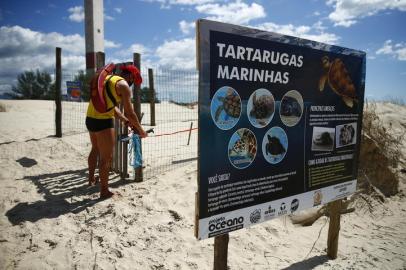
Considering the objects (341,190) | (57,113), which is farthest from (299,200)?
(57,113)

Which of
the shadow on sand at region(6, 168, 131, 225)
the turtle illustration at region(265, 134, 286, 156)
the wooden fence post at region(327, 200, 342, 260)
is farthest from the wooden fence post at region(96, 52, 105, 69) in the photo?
the wooden fence post at region(327, 200, 342, 260)

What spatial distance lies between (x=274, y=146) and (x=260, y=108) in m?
0.40

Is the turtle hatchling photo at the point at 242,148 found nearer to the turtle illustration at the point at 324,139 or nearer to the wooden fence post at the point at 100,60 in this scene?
the turtle illustration at the point at 324,139

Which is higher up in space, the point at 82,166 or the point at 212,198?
the point at 212,198

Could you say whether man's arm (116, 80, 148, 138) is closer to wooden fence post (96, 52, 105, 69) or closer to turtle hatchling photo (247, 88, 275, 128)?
wooden fence post (96, 52, 105, 69)

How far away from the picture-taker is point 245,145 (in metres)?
2.56

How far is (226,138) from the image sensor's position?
2410 millimetres

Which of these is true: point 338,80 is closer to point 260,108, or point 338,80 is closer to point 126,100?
point 260,108

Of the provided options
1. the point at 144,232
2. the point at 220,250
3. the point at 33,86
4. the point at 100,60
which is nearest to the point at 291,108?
the point at 220,250

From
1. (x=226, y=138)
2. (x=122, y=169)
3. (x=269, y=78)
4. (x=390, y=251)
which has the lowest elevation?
(x=390, y=251)

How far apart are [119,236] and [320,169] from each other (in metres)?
2.45

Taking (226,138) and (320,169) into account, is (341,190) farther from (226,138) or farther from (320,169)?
(226,138)

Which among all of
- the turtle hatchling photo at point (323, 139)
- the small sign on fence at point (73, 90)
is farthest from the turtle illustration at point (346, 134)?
the small sign on fence at point (73, 90)

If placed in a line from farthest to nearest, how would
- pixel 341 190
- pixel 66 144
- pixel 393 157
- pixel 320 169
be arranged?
pixel 66 144, pixel 393 157, pixel 341 190, pixel 320 169
